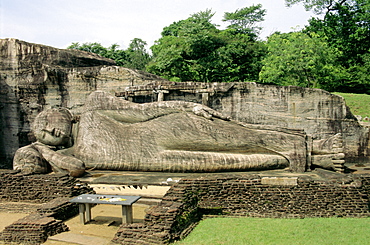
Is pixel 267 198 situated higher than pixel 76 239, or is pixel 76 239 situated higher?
pixel 267 198

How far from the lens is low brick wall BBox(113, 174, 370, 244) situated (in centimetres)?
589

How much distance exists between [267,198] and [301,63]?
12.1 m

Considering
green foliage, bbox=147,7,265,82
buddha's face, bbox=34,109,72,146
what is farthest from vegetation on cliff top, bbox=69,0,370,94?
buddha's face, bbox=34,109,72,146

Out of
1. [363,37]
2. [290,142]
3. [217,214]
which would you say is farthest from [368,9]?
[217,214]

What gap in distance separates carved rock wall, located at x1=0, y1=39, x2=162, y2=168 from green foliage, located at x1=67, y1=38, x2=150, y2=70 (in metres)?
22.6

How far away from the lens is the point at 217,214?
243 inches

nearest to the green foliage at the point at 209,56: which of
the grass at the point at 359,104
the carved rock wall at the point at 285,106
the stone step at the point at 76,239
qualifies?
the grass at the point at 359,104

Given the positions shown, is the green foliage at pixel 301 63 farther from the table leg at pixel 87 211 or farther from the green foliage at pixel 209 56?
the table leg at pixel 87 211

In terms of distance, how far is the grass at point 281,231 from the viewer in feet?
15.9

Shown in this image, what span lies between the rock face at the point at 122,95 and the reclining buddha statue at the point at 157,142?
1186 mm

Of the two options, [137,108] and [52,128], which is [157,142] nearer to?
[137,108]

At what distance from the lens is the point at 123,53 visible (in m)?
37.1

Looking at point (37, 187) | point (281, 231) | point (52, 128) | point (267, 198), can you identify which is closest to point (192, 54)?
point (52, 128)

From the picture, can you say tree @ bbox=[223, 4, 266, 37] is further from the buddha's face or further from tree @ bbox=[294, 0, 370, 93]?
the buddha's face
